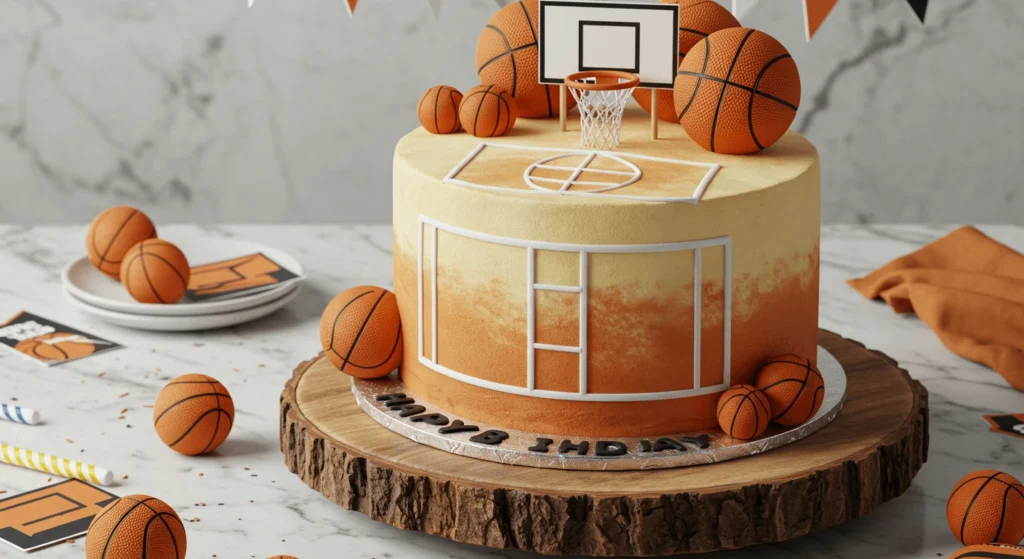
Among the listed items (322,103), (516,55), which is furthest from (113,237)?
(516,55)

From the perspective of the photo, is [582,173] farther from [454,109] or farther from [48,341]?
[48,341]

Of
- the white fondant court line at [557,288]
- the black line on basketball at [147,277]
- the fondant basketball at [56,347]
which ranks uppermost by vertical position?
the white fondant court line at [557,288]

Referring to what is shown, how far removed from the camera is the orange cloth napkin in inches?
167

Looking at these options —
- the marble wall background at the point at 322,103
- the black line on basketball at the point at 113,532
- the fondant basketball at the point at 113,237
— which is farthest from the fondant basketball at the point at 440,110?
the marble wall background at the point at 322,103

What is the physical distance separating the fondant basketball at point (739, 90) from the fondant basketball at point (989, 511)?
2.92ft

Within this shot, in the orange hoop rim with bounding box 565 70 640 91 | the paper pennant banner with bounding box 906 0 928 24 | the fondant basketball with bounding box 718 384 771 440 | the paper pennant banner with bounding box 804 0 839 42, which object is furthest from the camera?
the paper pennant banner with bounding box 906 0 928 24

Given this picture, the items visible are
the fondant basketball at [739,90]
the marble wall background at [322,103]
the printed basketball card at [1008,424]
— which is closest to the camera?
the fondant basketball at [739,90]

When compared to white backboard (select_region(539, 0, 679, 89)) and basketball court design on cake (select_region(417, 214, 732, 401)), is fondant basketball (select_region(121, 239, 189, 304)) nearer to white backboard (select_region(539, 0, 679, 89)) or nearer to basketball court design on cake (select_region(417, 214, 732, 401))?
basketball court design on cake (select_region(417, 214, 732, 401))

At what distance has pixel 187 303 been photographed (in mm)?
4516

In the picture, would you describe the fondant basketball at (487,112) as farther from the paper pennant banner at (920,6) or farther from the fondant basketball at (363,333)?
the paper pennant banner at (920,6)

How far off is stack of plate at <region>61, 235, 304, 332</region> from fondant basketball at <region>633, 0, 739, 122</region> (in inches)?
57.6

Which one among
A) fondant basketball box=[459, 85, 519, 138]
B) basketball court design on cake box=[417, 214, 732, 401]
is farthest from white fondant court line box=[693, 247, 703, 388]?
fondant basketball box=[459, 85, 519, 138]

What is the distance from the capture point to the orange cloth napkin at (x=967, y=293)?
4.25m

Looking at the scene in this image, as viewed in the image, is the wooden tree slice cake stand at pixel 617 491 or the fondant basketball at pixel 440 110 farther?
the fondant basketball at pixel 440 110
